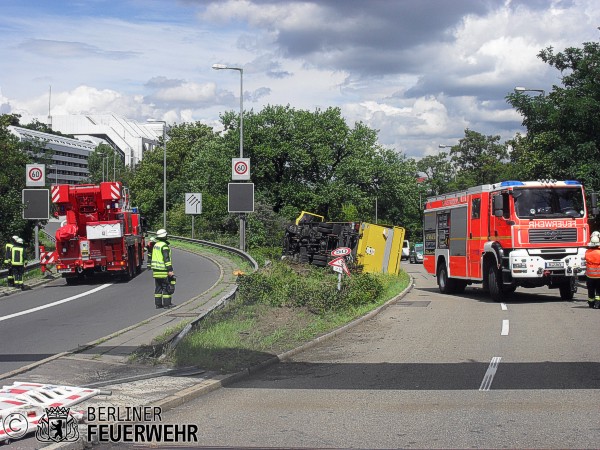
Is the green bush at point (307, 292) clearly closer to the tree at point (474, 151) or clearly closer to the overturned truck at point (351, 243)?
the overturned truck at point (351, 243)

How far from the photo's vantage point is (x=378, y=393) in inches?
366

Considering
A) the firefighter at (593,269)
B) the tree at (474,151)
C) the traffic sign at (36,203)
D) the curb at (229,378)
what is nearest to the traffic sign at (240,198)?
the traffic sign at (36,203)

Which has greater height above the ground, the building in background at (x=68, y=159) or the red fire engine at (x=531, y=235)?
the building in background at (x=68, y=159)

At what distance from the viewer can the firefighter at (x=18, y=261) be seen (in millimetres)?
24344

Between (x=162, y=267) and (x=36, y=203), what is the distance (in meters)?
15.2

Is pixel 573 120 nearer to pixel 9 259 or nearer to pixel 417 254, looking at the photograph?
pixel 9 259

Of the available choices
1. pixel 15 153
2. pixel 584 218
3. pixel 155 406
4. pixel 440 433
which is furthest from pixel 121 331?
pixel 15 153

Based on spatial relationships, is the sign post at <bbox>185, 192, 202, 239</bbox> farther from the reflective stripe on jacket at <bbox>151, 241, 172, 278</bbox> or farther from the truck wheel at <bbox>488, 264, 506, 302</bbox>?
the reflective stripe on jacket at <bbox>151, 241, 172, 278</bbox>

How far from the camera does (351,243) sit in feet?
99.6

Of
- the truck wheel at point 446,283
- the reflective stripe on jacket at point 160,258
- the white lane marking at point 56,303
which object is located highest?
the reflective stripe on jacket at point 160,258

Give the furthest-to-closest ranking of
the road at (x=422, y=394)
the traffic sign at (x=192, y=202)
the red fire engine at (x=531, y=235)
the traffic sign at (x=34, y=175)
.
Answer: the traffic sign at (x=192, y=202), the traffic sign at (x=34, y=175), the red fire engine at (x=531, y=235), the road at (x=422, y=394)

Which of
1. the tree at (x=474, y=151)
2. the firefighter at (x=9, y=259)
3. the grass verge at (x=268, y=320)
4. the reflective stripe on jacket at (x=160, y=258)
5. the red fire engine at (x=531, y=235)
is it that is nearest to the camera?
the grass verge at (x=268, y=320)

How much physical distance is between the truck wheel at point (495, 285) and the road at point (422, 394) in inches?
216

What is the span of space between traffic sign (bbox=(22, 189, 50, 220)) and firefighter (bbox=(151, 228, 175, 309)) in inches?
558
